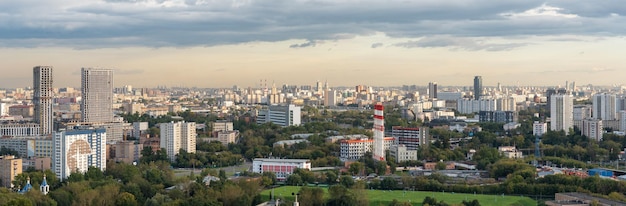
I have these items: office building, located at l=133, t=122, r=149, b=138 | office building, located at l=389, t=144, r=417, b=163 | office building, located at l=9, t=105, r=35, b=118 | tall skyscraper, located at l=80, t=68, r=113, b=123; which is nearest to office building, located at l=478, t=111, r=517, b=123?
office building, located at l=389, t=144, r=417, b=163

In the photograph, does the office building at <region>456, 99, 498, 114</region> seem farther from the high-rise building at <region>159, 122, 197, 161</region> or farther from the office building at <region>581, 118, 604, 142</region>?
the high-rise building at <region>159, 122, 197, 161</region>

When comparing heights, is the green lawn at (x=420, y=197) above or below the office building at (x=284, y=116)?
below

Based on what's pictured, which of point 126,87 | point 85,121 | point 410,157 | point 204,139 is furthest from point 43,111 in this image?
point 126,87

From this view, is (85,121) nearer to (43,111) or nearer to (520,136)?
(43,111)

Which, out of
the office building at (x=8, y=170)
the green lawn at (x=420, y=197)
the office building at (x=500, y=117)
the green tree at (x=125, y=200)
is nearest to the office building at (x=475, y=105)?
the office building at (x=500, y=117)

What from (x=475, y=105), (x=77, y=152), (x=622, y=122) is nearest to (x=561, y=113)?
(x=622, y=122)

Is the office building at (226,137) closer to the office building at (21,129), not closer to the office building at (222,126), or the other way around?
the office building at (222,126)
